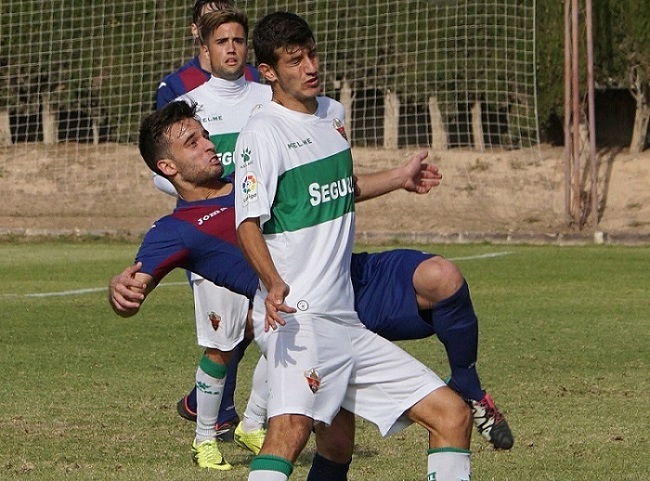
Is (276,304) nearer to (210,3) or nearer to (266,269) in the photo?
(266,269)

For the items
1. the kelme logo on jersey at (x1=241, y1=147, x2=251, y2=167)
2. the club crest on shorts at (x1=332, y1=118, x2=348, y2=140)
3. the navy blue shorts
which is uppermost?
the club crest on shorts at (x1=332, y1=118, x2=348, y2=140)

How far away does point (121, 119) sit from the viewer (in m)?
24.4

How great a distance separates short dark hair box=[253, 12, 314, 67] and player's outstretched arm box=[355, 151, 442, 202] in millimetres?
755

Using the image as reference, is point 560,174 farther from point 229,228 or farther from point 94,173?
point 229,228

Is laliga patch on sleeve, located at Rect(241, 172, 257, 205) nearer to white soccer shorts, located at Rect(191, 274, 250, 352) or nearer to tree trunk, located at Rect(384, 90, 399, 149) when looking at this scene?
white soccer shorts, located at Rect(191, 274, 250, 352)

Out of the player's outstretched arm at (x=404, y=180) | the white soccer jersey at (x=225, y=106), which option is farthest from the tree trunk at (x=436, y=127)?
the player's outstretched arm at (x=404, y=180)

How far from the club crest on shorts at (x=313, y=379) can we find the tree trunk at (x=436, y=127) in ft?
60.0

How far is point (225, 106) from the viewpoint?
7.48 meters

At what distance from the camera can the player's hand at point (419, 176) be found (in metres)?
5.68

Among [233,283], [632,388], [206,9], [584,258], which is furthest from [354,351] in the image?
[584,258]

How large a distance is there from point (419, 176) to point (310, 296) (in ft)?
3.43

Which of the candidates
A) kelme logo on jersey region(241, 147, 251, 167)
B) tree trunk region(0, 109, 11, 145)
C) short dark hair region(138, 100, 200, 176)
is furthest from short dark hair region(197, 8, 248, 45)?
tree trunk region(0, 109, 11, 145)

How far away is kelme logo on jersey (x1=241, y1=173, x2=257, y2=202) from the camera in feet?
15.9

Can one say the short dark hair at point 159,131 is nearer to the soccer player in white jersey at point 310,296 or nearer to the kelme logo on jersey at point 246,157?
the soccer player in white jersey at point 310,296
